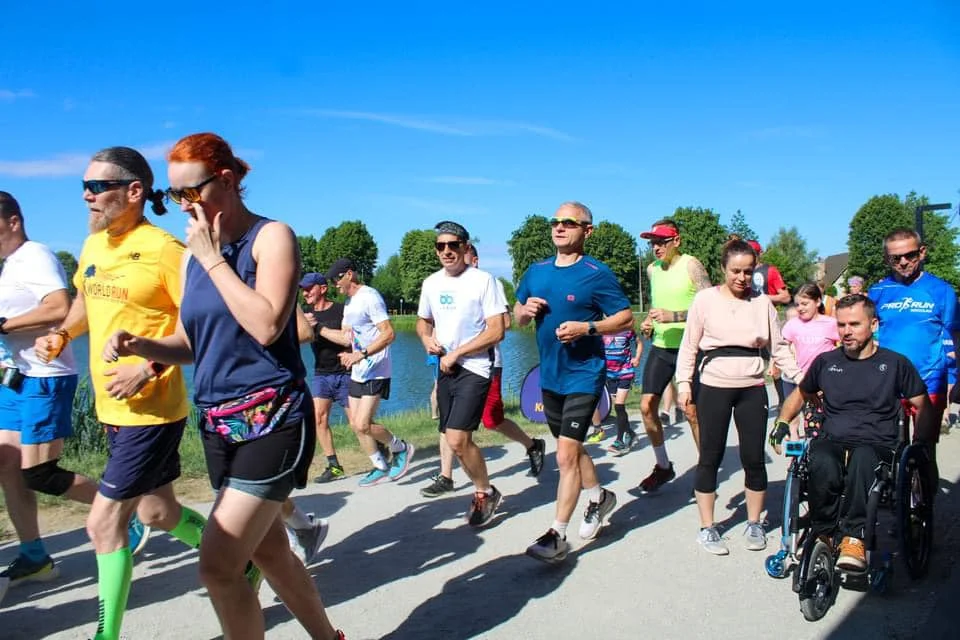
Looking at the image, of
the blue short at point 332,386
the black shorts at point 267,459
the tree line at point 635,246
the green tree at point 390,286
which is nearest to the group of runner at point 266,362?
the black shorts at point 267,459

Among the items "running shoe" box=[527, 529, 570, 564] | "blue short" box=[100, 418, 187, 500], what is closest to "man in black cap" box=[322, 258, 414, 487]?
"running shoe" box=[527, 529, 570, 564]

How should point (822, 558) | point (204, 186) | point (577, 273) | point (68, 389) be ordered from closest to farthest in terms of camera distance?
point (204, 186), point (822, 558), point (68, 389), point (577, 273)

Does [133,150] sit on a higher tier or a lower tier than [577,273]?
higher

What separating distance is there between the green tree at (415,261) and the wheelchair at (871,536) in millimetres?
85777

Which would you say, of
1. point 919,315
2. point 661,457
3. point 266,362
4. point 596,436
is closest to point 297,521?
point 266,362

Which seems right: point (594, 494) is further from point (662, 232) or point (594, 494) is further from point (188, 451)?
point (188, 451)

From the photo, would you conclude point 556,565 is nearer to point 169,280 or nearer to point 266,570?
point 266,570

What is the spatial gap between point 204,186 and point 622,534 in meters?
3.67

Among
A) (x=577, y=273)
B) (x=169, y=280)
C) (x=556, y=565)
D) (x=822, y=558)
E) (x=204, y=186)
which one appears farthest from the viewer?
(x=577, y=273)

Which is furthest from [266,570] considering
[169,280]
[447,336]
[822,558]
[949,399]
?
[949,399]

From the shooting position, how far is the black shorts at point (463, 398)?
565cm

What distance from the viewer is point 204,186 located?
2.79 metres

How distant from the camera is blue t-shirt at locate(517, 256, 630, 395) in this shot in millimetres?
5082

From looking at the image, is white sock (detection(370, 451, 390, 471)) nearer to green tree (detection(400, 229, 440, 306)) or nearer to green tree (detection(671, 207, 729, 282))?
green tree (detection(671, 207, 729, 282))
